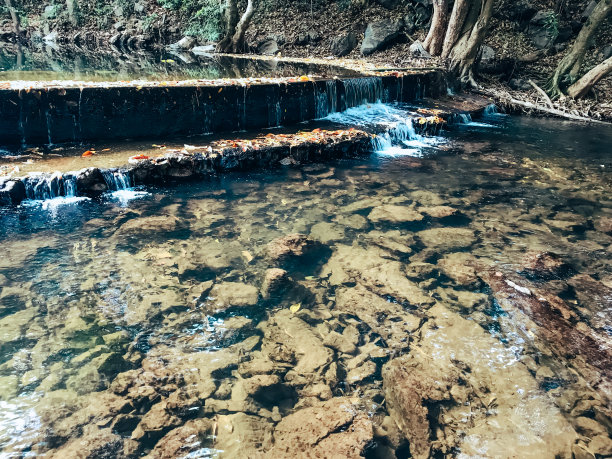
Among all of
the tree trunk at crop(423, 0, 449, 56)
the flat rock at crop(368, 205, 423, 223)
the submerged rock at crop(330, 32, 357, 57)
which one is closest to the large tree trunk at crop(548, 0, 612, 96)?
the tree trunk at crop(423, 0, 449, 56)

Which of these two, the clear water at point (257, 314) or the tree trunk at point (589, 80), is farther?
the tree trunk at point (589, 80)

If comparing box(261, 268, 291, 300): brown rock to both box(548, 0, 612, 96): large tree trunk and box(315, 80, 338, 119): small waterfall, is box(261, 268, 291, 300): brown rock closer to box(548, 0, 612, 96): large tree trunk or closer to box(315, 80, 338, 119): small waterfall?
box(315, 80, 338, 119): small waterfall

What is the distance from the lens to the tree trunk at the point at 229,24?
1670cm

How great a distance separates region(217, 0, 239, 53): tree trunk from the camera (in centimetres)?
1670

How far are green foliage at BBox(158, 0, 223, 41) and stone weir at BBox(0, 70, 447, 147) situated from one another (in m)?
13.7

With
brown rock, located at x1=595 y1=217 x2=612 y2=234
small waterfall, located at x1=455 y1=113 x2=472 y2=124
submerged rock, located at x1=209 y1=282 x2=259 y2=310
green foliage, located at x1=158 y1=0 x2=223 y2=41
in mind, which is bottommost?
submerged rock, located at x1=209 y1=282 x2=259 y2=310

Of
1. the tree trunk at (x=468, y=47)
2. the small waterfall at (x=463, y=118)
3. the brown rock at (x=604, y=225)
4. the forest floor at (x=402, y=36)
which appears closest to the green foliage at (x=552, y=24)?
the forest floor at (x=402, y=36)

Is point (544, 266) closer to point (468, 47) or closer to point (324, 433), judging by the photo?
point (324, 433)

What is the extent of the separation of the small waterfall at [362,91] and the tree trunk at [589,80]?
651 centimetres

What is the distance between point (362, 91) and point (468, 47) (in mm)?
5459

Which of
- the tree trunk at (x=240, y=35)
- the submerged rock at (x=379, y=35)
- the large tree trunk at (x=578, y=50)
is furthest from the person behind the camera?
the tree trunk at (x=240, y=35)

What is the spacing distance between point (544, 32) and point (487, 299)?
52.6 ft

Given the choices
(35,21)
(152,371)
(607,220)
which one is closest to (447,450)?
(152,371)

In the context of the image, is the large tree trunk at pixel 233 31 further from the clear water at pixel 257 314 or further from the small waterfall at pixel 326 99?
the clear water at pixel 257 314
